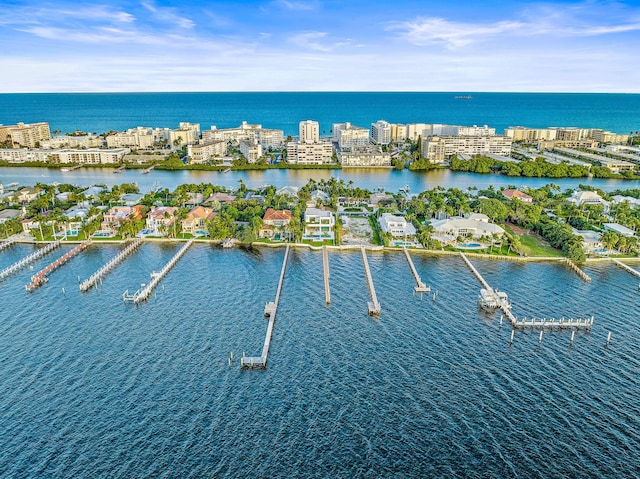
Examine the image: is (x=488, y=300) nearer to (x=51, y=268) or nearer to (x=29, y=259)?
(x=51, y=268)

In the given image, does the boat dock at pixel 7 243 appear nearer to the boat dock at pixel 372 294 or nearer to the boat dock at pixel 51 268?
the boat dock at pixel 51 268

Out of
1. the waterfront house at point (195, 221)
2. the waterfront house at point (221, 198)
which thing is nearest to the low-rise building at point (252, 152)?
Answer: the waterfront house at point (221, 198)

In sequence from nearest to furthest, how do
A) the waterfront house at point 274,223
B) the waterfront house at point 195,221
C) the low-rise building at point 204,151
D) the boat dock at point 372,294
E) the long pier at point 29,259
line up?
the boat dock at point 372,294, the long pier at point 29,259, the waterfront house at point 274,223, the waterfront house at point 195,221, the low-rise building at point 204,151

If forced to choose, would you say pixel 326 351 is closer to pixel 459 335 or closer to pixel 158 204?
pixel 459 335

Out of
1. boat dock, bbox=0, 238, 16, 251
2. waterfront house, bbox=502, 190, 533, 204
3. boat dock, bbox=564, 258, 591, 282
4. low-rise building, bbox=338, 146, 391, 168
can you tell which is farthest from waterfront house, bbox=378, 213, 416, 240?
low-rise building, bbox=338, 146, 391, 168

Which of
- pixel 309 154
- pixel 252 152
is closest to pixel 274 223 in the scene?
pixel 309 154

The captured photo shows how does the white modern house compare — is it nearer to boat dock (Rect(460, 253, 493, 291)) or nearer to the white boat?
boat dock (Rect(460, 253, 493, 291))
